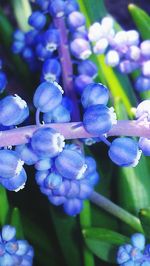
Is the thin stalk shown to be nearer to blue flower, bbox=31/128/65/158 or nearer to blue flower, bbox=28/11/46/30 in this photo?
blue flower, bbox=28/11/46/30

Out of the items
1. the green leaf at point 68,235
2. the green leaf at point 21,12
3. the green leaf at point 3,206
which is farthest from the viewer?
the green leaf at point 21,12

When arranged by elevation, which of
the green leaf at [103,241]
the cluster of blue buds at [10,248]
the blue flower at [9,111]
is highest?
the blue flower at [9,111]

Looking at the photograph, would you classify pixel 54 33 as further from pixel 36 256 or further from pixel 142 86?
pixel 36 256

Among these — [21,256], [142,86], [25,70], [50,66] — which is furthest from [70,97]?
[25,70]

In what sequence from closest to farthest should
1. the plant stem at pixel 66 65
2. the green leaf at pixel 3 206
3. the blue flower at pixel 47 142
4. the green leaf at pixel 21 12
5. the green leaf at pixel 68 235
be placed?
the blue flower at pixel 47 142 < the green leaf at pixel 3 206 < the plant stem at pixel 66 65 < the green leaf at pixel 68 235 < the green leaf at pixel 21 12

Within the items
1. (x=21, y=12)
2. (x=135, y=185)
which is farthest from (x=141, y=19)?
(x=21, y=12)

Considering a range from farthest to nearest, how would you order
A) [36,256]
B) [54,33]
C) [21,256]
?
1. [36,256]
2. [54,33]
3. [21,256]

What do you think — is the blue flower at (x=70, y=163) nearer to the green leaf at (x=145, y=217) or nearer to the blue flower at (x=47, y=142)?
the blue flower at (x=47, y=142)

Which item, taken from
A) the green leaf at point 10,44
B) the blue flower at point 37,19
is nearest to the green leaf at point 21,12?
the green leaf at point 10,44
